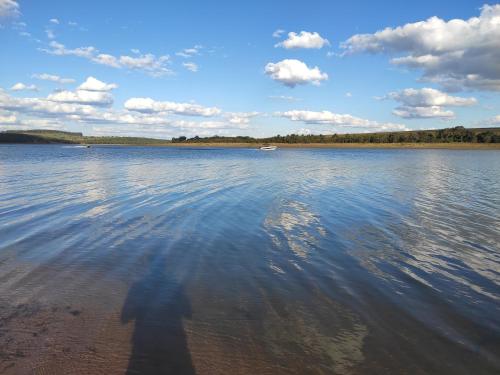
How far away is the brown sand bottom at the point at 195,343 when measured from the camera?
5.21m

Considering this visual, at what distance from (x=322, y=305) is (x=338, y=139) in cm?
19054

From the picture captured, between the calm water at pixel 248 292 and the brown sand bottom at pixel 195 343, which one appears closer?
the brown sand bottom at pixel 195 343

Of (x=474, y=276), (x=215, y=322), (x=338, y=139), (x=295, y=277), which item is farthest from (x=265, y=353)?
(x=338, y=139)

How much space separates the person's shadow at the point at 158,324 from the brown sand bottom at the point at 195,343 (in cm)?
12

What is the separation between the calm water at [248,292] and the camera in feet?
18.0

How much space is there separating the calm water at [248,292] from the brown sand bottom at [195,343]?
0.08 feet

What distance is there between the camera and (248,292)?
7797 millimetres

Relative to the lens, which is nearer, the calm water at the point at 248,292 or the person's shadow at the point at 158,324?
the person's shadow at the point at 158,324

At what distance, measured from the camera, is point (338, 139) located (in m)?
191

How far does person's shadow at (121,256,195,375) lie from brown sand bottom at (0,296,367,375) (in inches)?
4.8

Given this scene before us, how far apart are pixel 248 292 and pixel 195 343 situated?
2132 mm

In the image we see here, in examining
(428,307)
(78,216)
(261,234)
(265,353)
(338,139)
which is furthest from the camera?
(338,139)

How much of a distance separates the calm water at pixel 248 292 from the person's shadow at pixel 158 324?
26 millimetres

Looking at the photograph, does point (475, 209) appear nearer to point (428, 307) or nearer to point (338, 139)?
point (428, 307)
